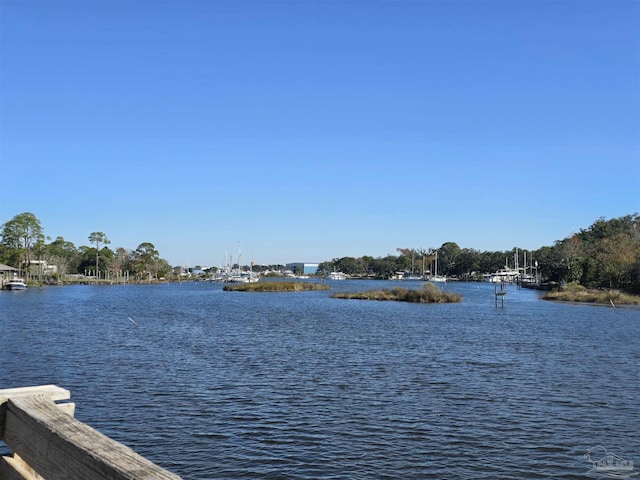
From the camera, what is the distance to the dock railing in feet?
9.21

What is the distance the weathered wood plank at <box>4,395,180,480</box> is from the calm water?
9552 mm

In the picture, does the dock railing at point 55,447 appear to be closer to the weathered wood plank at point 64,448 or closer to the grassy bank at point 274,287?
the weathered wood plank at point 64,448

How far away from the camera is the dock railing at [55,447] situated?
9.21ft

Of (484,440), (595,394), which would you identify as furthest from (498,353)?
(484,440)

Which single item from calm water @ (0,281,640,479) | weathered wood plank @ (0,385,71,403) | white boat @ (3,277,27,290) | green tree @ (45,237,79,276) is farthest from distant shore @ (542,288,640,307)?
green tree @ (45,237,79,276)

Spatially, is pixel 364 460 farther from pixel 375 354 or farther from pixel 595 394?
pixel 375 354

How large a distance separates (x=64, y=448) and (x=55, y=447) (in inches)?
6.2

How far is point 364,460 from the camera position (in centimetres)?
1389

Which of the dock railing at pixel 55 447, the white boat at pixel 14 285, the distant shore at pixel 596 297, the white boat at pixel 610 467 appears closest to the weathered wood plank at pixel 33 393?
the dock railing at pixel 55 447

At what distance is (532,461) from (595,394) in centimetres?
952

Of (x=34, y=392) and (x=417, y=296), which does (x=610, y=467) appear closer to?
(x=34, y=392)

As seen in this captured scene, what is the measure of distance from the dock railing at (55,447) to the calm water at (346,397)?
9374 millimetres

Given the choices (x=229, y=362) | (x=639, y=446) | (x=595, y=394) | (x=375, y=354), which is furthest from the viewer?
(x=375, y=354)

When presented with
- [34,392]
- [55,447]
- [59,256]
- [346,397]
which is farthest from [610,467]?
[59,256]
